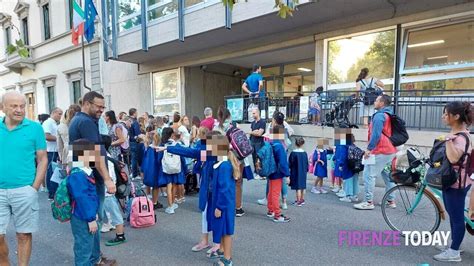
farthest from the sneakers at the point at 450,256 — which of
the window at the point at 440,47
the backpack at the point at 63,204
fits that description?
the window at the point at 440,47

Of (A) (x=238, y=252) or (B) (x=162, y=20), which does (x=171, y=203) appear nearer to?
(A) (x=238, y=252)

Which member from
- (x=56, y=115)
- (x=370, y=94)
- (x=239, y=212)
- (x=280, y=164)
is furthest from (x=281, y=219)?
(x=56, y=115)

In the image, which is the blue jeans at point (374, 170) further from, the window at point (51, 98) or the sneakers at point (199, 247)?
the window at point (51, 98)

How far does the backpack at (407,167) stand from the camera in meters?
3.86

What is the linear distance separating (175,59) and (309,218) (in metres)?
10.8

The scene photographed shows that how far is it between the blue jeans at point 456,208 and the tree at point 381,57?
19.9 feet

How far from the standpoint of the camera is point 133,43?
40.2 ft

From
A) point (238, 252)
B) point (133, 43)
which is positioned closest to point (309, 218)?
point (238, 252)

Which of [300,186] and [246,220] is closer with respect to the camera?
[246,220]

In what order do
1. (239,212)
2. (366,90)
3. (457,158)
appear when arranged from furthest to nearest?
(366,90), (239,212), (457,158)

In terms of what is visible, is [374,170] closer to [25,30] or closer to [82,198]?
[82,198]

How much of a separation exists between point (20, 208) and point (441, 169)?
4.39 metres

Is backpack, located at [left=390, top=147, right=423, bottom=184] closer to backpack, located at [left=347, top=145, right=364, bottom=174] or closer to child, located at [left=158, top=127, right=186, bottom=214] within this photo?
backpack, located at [left=347, top=145, right=364, bottom=174]

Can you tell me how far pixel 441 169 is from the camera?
3270mm
